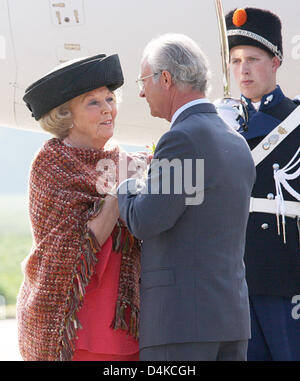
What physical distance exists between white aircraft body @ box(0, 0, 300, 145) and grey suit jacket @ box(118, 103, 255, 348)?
2.00 metres

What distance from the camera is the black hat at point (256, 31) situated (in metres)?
3.34

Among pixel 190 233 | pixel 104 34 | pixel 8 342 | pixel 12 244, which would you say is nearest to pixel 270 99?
pixel 190 233

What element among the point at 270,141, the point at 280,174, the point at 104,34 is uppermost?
the point at 104,34

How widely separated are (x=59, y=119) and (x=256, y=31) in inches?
38.3

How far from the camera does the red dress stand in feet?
8.77

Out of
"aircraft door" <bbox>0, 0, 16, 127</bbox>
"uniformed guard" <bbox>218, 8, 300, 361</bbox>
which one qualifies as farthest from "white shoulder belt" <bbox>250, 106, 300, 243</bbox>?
"aircraft door" <bbox>0, 0, 16, 127</bbox>

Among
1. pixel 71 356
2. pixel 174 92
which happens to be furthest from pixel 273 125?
pixel 71 356

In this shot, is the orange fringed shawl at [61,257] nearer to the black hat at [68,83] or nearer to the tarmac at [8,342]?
the black hat at [68,83]

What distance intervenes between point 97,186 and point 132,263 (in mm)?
264

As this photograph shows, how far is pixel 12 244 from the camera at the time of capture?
2028cm

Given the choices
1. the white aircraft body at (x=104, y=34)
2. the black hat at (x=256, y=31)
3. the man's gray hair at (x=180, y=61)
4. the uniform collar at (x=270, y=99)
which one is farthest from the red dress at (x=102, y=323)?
the white aircraft body at (x=104, y=34)

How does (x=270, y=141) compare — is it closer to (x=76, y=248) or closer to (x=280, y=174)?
(x=280, y=174)

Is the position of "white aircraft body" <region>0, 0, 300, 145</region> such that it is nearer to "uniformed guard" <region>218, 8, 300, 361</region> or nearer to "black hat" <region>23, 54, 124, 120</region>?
"uniformed guard" <region>218, 8, 300, 361</region>
